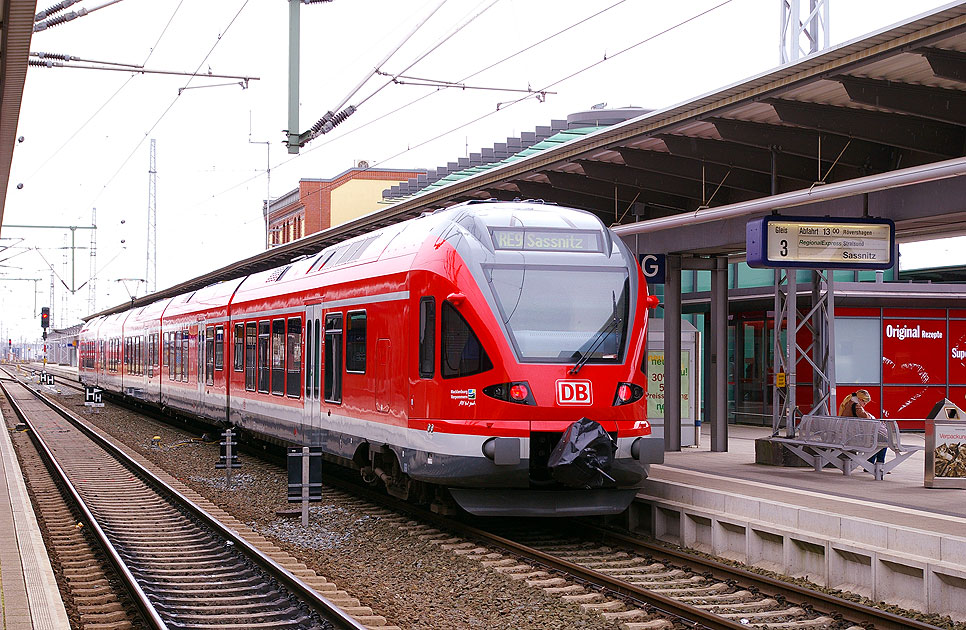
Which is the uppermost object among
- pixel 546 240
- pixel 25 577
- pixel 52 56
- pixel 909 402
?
pixel 52 56

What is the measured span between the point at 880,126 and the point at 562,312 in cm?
394

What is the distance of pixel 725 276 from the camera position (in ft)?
59.4

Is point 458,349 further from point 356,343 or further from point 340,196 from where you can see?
point 340,196

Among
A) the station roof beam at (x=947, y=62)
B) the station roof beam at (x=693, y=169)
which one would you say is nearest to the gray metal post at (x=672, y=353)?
the station roof beam at (x=693, y=169)

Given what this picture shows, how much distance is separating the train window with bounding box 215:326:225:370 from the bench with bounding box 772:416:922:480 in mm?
11722

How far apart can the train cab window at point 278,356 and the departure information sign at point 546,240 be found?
22.7 feet

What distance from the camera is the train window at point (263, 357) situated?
746 inches

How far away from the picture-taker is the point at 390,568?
10516 millimetres

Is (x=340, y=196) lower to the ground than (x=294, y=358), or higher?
higher

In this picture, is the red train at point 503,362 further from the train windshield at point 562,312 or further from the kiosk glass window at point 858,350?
the kiosk glass window at point 858,350

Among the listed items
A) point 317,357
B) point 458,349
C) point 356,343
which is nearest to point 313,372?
point 317,357

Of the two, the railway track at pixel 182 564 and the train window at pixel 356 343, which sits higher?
the train window at pixel 356 343

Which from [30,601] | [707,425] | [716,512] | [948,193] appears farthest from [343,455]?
[707,425]

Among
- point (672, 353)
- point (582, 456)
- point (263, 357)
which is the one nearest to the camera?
point (582, 456)
